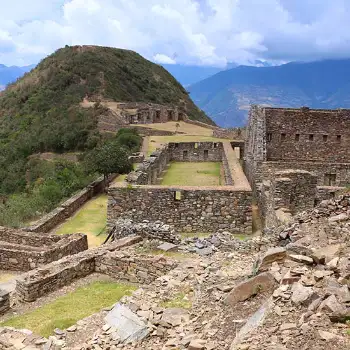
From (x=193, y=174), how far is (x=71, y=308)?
18.3 meters

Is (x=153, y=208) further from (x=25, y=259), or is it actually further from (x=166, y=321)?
(x=166, y=321)

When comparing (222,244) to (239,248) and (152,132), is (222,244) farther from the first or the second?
(152,132)

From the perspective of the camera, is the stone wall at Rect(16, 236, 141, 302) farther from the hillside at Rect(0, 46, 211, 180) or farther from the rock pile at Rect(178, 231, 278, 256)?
the hillside at Rect(0, 46, 211, 180)

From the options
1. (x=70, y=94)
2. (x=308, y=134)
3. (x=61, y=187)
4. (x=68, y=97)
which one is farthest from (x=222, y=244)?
(x=70, y=94)

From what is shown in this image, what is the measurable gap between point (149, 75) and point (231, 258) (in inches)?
3589

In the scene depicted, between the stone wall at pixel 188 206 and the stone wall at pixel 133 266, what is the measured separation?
503cm

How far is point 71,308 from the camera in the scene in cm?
896

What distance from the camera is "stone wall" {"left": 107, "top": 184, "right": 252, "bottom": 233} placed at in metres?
15.6

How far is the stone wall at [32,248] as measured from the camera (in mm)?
12703

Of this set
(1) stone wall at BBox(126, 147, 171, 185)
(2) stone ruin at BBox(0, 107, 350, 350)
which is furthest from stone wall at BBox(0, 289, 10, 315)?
(1) stone wall at BBox(126, 147, 171, 185)

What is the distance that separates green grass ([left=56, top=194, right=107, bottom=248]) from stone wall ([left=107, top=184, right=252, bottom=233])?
3.36 ft

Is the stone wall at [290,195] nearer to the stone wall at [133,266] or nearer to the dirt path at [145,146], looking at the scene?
the stone wall at [133,266]

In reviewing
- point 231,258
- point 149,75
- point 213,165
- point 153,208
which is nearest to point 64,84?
point 149,75

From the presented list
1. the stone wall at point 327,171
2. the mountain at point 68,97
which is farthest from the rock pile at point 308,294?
the mountain at point 68,97
